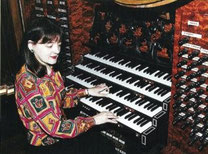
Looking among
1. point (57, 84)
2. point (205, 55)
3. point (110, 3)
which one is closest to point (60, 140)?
point (57, 84)

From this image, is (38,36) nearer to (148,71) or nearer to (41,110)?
(41,110)

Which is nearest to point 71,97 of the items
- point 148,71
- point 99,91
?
point 99,91

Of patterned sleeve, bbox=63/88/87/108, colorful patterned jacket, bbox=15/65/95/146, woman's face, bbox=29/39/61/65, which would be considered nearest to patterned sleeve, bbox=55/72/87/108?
patterned sleeve, bbox=63/88/87/108

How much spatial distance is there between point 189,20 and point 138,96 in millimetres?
1066

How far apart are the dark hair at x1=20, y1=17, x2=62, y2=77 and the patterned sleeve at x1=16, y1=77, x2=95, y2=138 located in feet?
0.54

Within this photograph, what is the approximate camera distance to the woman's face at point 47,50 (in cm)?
271

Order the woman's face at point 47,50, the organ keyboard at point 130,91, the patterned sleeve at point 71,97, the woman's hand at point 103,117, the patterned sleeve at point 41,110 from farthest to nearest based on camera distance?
the patterned sleeve at point 71,97, the organ keyboard at point 130,91, the woman's hand at point 103,117, the woman's face at point 47,50, the patterned sleeve at point 41,110

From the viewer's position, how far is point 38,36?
105 inches

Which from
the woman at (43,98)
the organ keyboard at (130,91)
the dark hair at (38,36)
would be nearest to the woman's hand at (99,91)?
the organ keyboard at (130,91)

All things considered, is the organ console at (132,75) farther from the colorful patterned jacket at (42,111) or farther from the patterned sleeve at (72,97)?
the colorful patterned jacket at (42,111)

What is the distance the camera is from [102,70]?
3.83 meters

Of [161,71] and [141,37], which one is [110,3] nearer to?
[141,37]

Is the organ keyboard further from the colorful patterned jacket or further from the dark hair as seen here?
the dark hair

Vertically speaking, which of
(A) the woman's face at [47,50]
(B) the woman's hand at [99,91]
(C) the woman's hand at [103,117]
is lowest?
(C) the woman's hand at [103,117]
